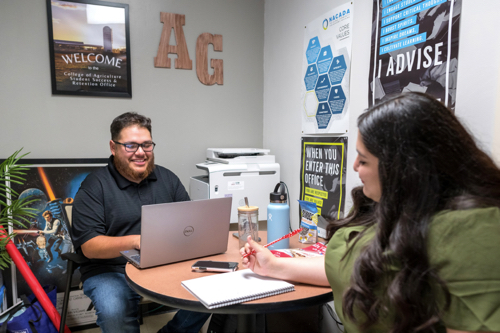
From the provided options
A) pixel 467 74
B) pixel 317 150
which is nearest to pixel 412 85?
pixel 467 74

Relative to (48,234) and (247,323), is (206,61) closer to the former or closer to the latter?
(48,234)

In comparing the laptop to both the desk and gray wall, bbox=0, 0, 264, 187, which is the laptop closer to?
the desk


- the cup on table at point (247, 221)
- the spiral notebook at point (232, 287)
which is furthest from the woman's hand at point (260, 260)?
the cup on table at point (247, 221)

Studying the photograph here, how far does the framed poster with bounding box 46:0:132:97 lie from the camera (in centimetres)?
234

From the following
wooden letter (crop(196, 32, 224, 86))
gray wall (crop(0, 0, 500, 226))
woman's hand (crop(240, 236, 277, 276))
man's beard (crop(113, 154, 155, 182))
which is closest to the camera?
woman's hand (crop(240, 236, 277, 276))

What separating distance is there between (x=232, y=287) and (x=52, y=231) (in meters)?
1.81

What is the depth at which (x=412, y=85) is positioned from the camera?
1507 millimetres

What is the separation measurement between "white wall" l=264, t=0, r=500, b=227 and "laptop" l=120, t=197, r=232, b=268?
88 cm

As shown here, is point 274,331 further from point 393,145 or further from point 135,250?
point 393,145

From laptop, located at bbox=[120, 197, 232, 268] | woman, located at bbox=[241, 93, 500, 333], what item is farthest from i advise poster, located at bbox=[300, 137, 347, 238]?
woman, located at bbox=[241, 93, 500, 333]

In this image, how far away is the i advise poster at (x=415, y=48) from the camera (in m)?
1.34

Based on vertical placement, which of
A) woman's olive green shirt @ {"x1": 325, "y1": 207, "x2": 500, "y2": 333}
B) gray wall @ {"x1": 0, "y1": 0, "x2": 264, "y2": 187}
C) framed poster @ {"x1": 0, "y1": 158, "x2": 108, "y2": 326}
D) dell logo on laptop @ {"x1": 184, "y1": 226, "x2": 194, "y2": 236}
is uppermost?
gray wall @ {"x1": 0, "y1": 0, "x2": 264, "y2": 187}

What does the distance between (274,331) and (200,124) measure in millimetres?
1813

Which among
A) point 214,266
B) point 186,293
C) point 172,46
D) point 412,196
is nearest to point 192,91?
point 172,46
